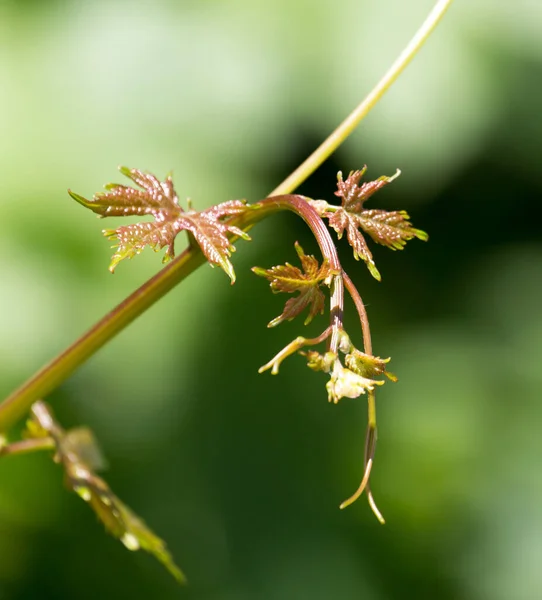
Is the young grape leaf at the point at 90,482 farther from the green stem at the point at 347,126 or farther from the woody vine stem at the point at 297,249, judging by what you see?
the green stem at the point at 347,126

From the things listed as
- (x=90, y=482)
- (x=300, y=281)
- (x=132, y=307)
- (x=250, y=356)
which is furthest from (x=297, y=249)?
(x=250, y=356)

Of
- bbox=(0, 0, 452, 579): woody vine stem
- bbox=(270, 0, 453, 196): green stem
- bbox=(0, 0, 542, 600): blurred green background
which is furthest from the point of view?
bbox=(0, 0, 542, 600): blurred green background

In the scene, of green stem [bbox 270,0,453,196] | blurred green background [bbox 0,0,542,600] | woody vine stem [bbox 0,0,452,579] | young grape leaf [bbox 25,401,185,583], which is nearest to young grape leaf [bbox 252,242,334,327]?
woody vine stem [bbox 0,0,452,579]

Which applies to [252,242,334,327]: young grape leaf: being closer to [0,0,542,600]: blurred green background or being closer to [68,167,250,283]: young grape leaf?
[68,167,250,283]: young grape leaf

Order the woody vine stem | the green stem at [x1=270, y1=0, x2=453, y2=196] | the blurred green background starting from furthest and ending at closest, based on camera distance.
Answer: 1. the blurred green background
2. the green stem at [x1=270, y1=0, x2=453, y2=196]
3. the woody vine stem

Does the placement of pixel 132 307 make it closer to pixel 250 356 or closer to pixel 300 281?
pixel 300 281

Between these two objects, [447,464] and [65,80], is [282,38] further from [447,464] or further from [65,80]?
[447,464]

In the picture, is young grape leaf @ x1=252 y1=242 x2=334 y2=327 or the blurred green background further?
the blurred green background
